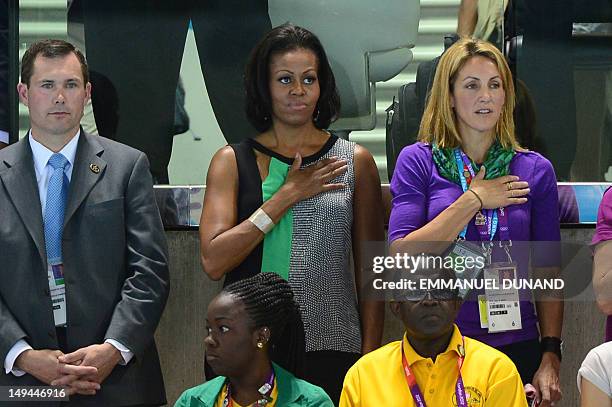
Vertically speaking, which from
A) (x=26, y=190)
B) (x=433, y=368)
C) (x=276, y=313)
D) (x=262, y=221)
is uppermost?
(x=26, y=190)

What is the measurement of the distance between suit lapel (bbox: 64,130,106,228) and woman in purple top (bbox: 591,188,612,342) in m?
1.72

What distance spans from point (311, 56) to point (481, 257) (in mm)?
977

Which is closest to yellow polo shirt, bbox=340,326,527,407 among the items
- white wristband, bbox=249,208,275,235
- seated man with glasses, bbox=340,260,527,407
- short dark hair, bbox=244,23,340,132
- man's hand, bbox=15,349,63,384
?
seated man with glasses, bbox=340,260,527,407

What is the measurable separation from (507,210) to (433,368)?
734mm

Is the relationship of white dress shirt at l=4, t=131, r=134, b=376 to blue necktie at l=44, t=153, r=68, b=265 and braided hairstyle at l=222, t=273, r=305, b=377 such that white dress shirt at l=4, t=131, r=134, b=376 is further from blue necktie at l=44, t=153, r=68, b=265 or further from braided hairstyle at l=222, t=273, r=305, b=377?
braided hairstyle at l=222, t=273, r=305, b=377

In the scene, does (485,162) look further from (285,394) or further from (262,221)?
(285,394)

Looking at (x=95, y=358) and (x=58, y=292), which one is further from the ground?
(x=58, y=292)

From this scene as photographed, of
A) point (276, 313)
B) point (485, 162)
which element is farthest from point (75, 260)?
point (485, 162)

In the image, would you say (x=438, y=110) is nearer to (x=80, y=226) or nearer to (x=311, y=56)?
(x=311, y=56)

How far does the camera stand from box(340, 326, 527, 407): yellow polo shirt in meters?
3.76

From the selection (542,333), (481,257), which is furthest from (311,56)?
(542,333)

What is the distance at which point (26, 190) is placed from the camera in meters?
4.26

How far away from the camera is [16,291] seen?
4168 millimetres

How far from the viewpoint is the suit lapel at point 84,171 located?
167 inches
